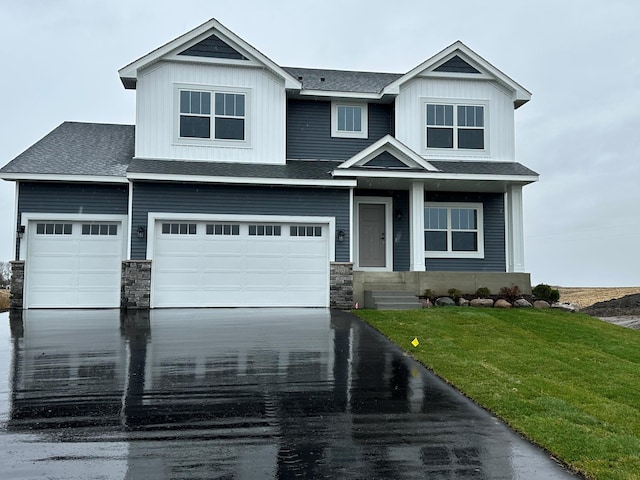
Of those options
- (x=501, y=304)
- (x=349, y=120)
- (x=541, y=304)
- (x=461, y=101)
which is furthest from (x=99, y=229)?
(x=541, y=304)

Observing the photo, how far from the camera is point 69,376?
7.41 m

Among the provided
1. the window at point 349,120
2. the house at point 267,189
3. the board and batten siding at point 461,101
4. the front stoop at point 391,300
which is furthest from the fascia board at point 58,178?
the board and batten siding at point 461,101

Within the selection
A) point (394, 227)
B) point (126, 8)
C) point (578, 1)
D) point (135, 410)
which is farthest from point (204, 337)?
point (578, 1)

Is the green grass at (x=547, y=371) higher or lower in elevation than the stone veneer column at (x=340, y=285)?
lower

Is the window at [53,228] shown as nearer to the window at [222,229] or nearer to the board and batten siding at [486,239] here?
the window at [222,229]

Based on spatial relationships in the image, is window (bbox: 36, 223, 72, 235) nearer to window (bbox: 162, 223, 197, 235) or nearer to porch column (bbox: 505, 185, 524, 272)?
window (bbox: 162, 223, 197, 235)

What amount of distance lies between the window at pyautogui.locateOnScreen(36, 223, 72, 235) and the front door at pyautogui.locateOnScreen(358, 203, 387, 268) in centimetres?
857

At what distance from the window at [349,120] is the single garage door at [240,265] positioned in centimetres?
369

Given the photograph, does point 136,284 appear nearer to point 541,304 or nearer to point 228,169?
point 228,169

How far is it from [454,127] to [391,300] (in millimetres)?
6365

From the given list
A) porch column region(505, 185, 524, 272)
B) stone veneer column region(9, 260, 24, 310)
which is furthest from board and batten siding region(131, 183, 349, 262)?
porch column region(505, 185, 524, 272)

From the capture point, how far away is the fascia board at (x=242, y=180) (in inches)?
563

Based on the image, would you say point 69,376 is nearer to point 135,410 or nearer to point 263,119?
point 135,410

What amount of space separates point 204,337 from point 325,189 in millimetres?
6477
